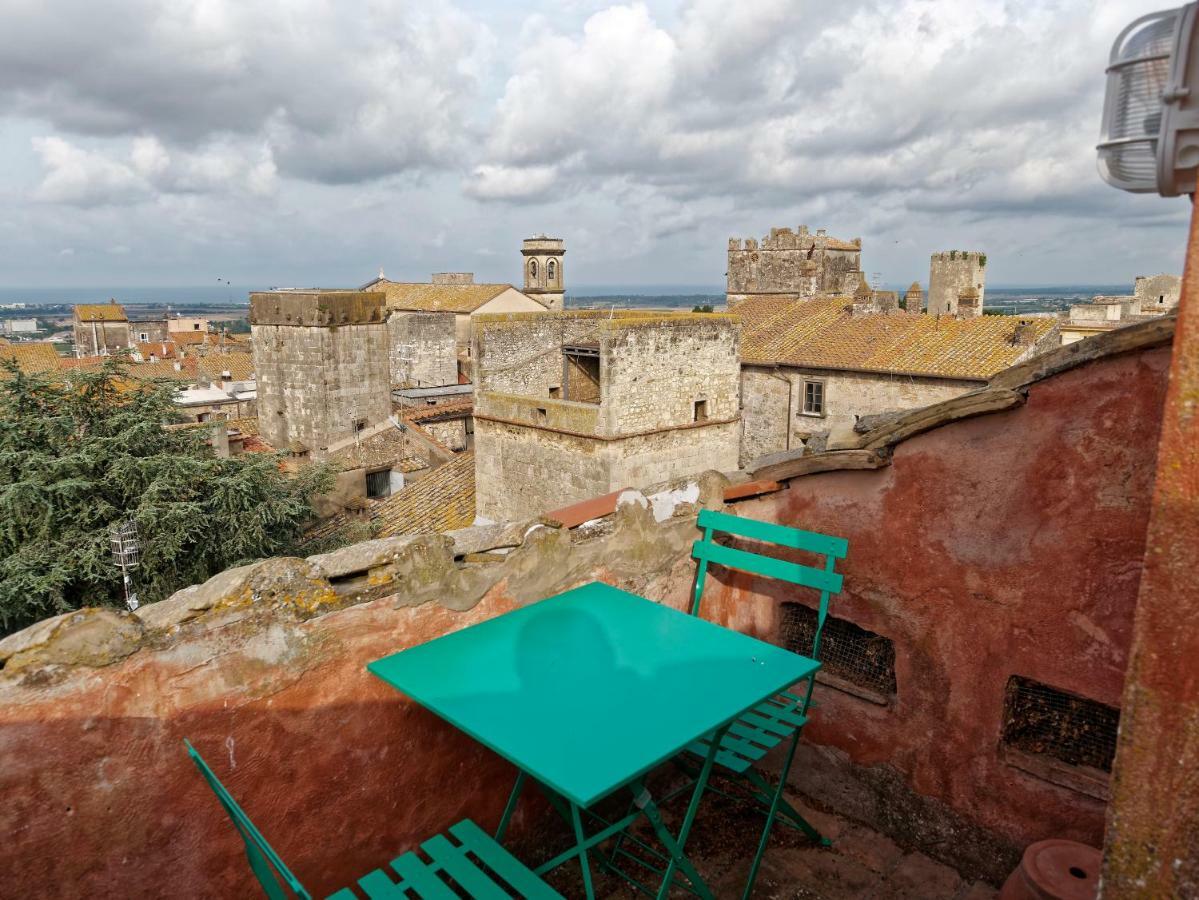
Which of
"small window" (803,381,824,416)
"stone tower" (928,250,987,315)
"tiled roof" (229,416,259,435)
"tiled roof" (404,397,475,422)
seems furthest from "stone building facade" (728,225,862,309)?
"tiled roof" (229,416,259,435)

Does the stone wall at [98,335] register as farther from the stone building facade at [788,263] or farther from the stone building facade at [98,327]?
the stone building facade at [788,263]

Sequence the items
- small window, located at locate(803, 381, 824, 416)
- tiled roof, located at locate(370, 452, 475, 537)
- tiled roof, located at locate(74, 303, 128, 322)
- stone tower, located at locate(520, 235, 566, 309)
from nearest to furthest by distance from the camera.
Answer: tiled roof, located at locate(370, 452, 475, 537) → small window, located at locate(803, 381, 824, 416) → stone tower, located at locate(520, 235, 566, 309) → tiled roof, located at locate(74, 303, 128, 322)

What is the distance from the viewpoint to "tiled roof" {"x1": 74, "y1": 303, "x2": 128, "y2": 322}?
61250 mm

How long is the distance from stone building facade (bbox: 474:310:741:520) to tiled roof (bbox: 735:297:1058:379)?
1040cm

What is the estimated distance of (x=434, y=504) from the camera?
1753cm

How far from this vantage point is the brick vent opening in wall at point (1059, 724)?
179 inches

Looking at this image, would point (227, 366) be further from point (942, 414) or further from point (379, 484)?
point (942, 414)

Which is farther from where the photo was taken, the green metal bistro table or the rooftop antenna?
the rooftop antenna

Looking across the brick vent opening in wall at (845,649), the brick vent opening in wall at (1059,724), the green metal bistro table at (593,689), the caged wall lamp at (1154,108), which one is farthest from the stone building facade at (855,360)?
the caged wall lamp at (1154,108)

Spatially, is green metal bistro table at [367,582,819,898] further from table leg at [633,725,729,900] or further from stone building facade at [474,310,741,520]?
stone building facade at [474,310,741,520]

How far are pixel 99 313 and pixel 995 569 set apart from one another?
7169 centimetres

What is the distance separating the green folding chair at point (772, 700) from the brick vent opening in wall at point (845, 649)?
48 cm

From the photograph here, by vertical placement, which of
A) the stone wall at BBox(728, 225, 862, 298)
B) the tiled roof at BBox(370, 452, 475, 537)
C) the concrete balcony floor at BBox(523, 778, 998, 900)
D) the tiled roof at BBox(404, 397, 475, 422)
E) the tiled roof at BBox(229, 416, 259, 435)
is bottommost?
the tiled roof at BBox(370, 452, 475, 537)

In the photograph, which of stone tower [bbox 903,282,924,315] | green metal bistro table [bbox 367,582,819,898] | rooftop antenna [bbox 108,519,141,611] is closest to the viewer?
green metal bistro table [bbox 367,582,819,898]
